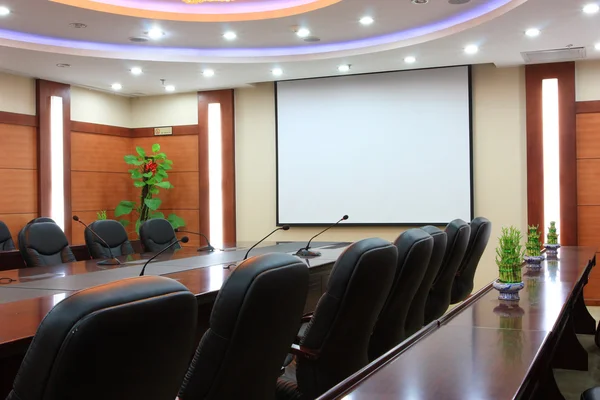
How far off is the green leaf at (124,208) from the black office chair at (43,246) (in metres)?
3.08

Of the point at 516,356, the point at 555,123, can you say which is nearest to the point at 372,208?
the point at 555,123

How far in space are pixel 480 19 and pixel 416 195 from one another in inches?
107

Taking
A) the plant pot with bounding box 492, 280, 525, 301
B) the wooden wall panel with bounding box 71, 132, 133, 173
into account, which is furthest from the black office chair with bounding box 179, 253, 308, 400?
the wooden wall panel with bounding box 71, 132, 133, 173

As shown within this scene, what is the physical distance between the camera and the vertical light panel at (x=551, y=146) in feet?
24.2

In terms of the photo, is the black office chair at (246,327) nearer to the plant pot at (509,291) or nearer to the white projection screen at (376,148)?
the plant pot at (509,291)

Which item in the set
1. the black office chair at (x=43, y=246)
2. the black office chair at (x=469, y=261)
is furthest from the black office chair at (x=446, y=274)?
the black office chair at (x=43, y=246)

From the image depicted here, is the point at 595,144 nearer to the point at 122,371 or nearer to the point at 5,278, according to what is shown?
the point at 5,278

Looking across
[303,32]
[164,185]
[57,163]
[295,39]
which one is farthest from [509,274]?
[57,163]

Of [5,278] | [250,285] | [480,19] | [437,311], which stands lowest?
[437,311]

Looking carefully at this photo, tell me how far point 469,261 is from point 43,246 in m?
3.75

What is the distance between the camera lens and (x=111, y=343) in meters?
1.14

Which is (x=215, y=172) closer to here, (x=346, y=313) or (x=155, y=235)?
(x=155, y=235)

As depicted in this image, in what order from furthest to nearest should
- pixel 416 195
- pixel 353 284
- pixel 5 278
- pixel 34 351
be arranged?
pixel 416 195
pixel 5 278
pixel 353 284
pixel 34 351

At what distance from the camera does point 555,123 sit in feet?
24.2
